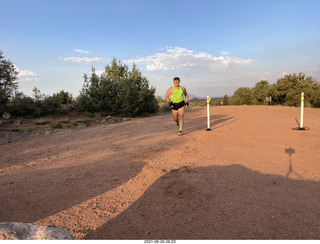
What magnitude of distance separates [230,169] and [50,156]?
4941mm

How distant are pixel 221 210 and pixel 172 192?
0.84 metres

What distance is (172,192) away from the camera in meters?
3.46

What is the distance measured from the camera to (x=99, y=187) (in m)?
3.77

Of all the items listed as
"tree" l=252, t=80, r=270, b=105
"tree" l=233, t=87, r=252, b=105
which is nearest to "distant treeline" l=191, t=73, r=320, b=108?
"tree" l=252, t=80, r=270, b=105

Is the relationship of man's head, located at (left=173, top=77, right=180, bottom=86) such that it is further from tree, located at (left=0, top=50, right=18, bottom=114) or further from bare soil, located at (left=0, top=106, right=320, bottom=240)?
tree, located at (left=0, top=50, right=18, bottom=114)

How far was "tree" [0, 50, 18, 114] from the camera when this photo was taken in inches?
725

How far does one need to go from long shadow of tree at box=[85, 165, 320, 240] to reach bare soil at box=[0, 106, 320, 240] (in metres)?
0.01

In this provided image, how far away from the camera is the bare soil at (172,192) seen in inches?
100

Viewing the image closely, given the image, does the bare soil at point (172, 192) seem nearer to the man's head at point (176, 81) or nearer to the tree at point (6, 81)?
the man's head at point (176, 81)

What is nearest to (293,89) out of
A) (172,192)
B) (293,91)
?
(293,91)

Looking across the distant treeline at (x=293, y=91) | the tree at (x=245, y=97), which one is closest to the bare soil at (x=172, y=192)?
the distant treeline at (x=293, y=91)

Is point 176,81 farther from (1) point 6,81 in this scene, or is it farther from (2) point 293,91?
(2) point 293,91

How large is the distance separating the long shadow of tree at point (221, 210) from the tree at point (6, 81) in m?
19.7
